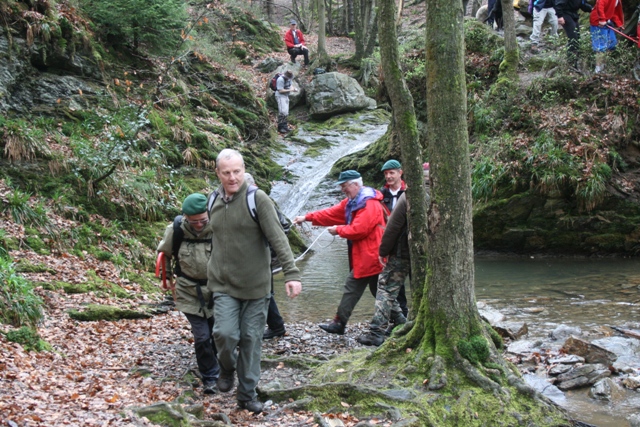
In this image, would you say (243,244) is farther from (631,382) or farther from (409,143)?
(631,382)

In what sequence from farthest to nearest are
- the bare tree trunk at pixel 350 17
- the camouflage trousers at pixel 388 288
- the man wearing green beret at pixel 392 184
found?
the bare tree trunk at pixel 350 17
the man wearing green beret at pixel 392 184
the camouflage trousers at pixel 388 288

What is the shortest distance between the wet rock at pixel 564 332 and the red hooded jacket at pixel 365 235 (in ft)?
9.09

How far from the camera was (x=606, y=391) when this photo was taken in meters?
6.20

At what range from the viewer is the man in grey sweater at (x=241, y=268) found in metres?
5.02

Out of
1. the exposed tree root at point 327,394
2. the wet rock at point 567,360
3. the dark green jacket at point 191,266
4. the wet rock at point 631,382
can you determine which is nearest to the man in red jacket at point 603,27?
the wet rock at point 567,360

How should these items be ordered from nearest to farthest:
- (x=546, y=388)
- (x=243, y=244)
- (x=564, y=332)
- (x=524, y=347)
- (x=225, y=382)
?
(x=243, y=244) → (x=225, y=382) → (x=546, y=388) → (x=524, y=347) → (x=564, y=332)

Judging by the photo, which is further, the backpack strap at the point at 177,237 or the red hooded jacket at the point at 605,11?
the red hooded jacket at the point at 605,11

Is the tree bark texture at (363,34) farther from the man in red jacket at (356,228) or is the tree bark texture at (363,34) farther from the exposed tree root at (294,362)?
the exposed tree root at (294,362)

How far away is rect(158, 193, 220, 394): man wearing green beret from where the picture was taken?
5.70 m

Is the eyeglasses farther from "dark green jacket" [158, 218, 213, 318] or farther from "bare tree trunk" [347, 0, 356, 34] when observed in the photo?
"bare tree trunk" [347, 0, 356, 34]

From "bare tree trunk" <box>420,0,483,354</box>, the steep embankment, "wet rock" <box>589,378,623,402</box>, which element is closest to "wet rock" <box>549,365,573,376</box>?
"wet rock" <box>589,378,623,402</box>

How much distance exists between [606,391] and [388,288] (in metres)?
2.61

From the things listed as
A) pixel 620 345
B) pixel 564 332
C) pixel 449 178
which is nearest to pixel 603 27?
pixel 564 332

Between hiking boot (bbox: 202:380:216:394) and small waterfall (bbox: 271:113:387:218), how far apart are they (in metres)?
11.5
